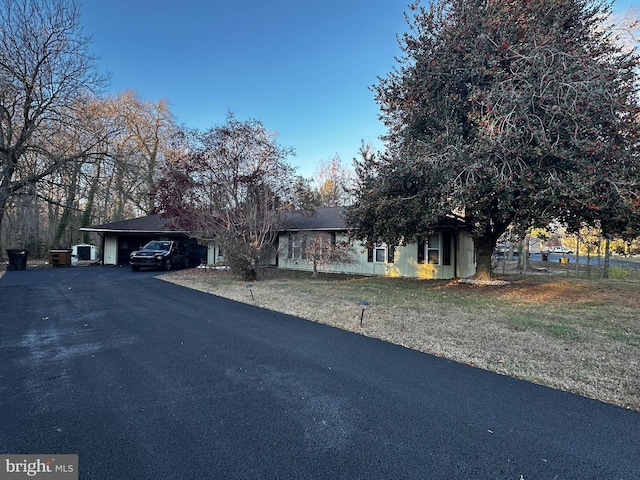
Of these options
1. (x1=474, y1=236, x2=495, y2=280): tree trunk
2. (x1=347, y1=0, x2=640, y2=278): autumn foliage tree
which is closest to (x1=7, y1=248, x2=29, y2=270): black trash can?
(x1=347, y1=0, x2=640, y2=278): autumn foliage tree

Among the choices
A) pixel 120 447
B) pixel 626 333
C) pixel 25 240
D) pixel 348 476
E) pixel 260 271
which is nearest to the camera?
pixel 348 476

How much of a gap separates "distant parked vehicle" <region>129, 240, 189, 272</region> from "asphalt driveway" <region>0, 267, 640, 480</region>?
11.8 metres

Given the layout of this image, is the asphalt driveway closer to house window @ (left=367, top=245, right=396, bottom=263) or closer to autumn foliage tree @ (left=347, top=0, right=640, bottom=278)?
autumn foliage tree @ (left=347, top=0, right=640, bottom=278)

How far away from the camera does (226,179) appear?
47.8 ft

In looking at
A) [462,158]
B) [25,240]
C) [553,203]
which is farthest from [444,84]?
[25,240]

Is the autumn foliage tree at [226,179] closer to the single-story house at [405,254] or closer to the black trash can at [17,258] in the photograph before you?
the single-story house at [405,254]

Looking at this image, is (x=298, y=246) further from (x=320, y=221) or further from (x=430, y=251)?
(x=430, y=251)

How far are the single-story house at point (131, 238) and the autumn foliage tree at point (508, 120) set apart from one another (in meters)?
13.8

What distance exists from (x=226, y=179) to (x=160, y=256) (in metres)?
5.43

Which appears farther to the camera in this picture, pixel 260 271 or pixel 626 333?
pixel 260 271

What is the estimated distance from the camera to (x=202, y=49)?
44.4 ft

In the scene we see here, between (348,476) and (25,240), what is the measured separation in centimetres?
3101

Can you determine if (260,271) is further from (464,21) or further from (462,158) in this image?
(464,21)

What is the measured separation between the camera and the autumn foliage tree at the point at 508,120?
22.6 feet
